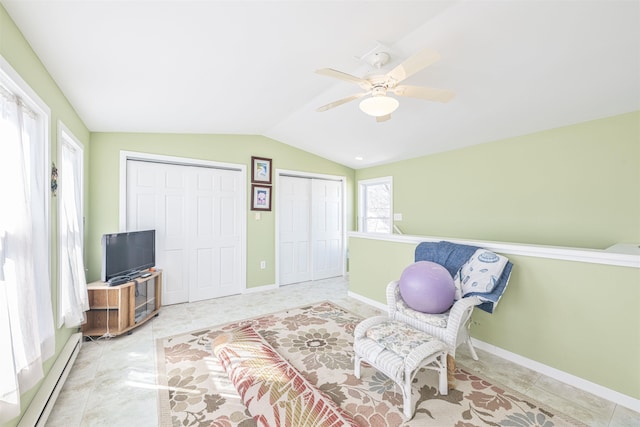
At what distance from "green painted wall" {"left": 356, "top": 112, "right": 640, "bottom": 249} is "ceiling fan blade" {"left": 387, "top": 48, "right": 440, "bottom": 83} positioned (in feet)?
7.71

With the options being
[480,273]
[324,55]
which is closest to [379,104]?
[324,55]

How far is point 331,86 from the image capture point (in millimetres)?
2764

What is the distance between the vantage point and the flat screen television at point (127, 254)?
2789mm

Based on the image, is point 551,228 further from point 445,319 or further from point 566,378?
point 445,319

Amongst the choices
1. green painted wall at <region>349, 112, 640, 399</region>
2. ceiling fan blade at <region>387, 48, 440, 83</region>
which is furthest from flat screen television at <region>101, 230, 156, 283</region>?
ceiling fan blade at <region>387, 48, 440, 83</region>

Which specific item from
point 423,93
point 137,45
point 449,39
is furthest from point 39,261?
point 449,39

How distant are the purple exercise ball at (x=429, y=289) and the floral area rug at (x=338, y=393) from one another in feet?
1.79

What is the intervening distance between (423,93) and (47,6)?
7.67 ft

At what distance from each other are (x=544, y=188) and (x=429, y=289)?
2.13 metres

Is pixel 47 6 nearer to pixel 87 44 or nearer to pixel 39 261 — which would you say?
pixel 87 44

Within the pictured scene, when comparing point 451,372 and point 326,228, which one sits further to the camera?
point 326,228

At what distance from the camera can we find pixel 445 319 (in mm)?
2168

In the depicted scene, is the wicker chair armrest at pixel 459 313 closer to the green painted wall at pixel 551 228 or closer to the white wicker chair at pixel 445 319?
the white wicker chair at pixel 445 319

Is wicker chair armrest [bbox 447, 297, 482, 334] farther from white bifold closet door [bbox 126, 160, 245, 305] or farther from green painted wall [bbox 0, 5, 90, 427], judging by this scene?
white bifold closet door [bbox 126, 160, 245, 305]
